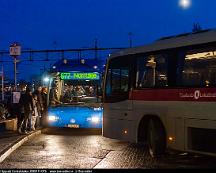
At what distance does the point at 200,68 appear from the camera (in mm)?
12523

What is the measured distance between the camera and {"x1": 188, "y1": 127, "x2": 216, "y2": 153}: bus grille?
1197cm

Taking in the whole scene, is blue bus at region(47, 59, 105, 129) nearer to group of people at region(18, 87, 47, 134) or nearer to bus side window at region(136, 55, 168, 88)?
group of people at region(18, 87, 47, 134)

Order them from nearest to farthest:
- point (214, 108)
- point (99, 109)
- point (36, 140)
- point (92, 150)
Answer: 1. point (214, 108)
2. point (92, 150)
3. point (36, 140)
4. point (99, 109)

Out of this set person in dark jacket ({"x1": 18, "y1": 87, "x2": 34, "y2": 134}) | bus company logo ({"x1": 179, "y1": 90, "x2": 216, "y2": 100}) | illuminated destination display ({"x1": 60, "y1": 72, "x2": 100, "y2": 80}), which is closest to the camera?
bus company logo ({"x1": 179, "y1": 90, "x2": 216, "y2": 100})

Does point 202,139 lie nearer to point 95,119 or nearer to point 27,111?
point 95,119

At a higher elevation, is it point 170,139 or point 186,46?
point 186,46

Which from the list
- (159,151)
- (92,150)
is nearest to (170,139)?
(159,151)

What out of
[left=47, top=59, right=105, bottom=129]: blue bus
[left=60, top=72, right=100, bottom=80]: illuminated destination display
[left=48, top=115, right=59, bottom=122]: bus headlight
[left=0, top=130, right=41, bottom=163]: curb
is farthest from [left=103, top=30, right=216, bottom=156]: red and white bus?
[left=48, top=115, right=59, bottom=122]: bus headlight

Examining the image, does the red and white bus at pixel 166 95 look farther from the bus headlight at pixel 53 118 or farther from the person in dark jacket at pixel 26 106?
the bus headlight at pixel 53 118

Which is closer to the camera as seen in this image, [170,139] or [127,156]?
[170,139]

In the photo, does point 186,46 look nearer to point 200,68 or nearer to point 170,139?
point 200,68

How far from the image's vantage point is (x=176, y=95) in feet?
42.7

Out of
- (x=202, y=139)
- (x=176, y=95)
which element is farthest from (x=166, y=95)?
(x=202, y=139)

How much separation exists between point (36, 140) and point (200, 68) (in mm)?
8196
